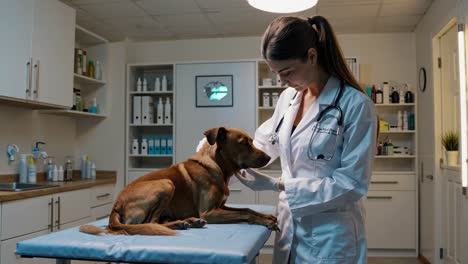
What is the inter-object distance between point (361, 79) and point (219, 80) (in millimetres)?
1669

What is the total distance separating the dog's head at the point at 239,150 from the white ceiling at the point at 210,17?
240 centimetres

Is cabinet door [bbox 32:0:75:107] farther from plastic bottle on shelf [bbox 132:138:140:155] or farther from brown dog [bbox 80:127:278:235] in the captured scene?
brown dog [bbox 80:127:278:235]

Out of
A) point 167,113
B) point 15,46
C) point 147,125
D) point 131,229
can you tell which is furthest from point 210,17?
point 131,229

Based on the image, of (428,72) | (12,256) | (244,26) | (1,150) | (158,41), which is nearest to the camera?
(12,256)

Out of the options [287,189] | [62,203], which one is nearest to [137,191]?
[287,189]

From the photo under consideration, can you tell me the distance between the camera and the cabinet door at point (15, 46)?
3.13 m

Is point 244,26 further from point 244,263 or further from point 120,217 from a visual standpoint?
point 244,263

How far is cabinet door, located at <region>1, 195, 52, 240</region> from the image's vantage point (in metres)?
2.74

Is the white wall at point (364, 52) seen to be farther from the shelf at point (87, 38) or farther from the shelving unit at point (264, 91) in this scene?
the shelf at point (87, 38)

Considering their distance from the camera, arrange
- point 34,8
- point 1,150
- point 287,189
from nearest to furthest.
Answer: point 287,189 < point 34,8 < point 1,150

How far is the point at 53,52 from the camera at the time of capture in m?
3.53

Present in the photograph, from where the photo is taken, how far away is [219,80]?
4.67 metres

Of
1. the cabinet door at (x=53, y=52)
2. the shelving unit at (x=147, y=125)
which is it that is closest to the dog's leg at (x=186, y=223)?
the cabinet door at (x=53, y=52)

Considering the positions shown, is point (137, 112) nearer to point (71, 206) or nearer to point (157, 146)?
point (157, 146)
